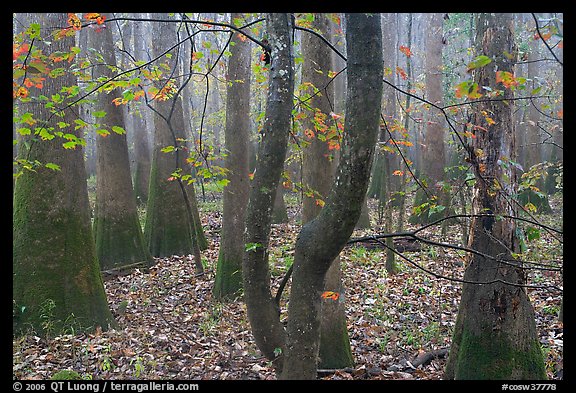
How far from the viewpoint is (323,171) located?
5.57 meters

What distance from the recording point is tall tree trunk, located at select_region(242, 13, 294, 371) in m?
3.64

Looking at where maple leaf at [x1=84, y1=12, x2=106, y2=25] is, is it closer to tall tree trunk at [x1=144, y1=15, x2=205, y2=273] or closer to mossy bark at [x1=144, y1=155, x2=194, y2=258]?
tall tree trunk at [x1=144, y1=15, x2=205, y2=273]

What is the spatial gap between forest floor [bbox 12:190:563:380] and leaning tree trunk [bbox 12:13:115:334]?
0.35 m

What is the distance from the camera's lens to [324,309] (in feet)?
18.9

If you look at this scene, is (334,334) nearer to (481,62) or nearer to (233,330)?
(233,330)

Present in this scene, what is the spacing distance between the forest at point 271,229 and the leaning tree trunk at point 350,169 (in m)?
0.01

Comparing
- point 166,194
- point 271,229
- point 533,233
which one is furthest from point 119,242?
point 533,233

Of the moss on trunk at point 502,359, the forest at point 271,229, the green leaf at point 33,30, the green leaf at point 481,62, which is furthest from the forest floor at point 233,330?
the green leaf at point 481,62

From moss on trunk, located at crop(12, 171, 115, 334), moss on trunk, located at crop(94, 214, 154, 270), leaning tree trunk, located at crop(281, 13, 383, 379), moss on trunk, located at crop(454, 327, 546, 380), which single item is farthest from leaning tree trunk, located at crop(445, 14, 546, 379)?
moss on trunk, located at crop(94, 214, 154, 270)

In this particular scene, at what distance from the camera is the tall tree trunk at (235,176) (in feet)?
27.0

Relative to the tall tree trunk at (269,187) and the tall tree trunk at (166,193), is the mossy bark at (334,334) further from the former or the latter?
the tall tree trunk at (166,193)

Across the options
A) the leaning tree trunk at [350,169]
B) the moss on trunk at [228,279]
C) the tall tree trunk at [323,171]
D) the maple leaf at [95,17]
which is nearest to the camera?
the leaning tree trunk at [350,169]
